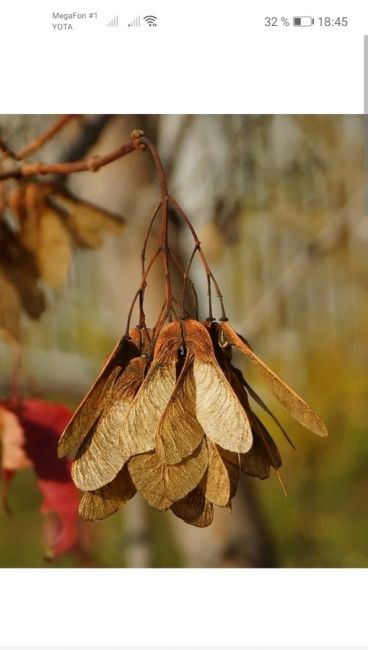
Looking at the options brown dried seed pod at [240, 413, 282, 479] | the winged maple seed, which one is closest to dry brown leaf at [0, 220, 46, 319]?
the winged maple seed

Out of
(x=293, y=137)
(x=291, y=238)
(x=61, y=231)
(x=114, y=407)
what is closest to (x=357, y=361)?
(x=291, y=238)
